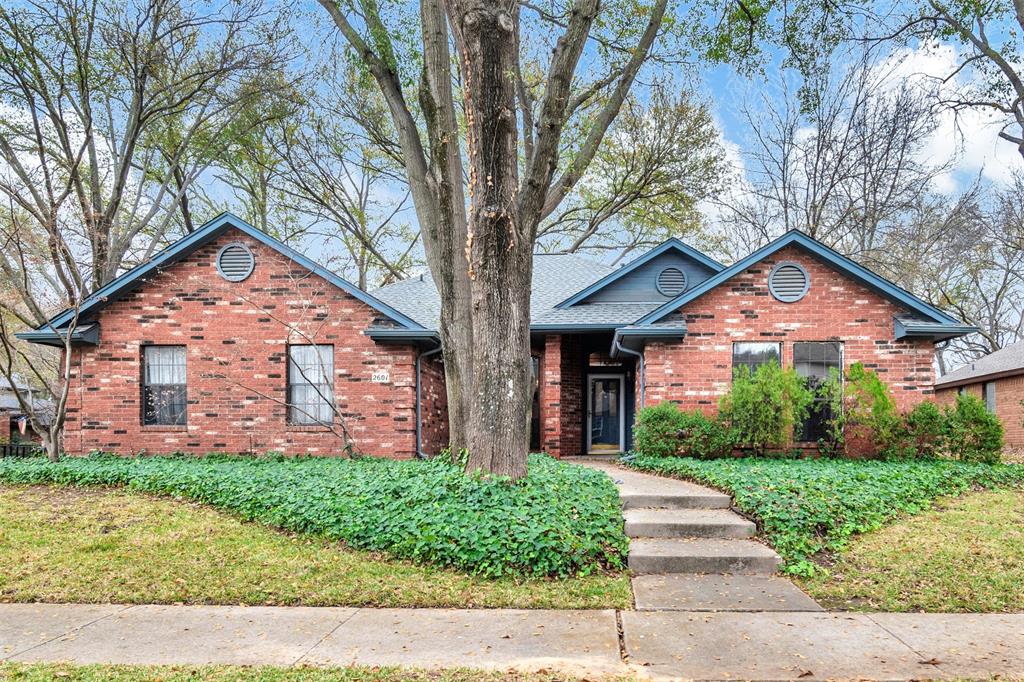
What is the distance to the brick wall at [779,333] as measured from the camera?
11.8 meters

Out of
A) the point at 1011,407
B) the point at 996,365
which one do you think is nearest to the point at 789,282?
the point at 1011,407

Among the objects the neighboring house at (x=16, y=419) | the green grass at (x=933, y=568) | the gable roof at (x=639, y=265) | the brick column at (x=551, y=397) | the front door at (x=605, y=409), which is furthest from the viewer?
the neighboring house at (x=16, y=419)

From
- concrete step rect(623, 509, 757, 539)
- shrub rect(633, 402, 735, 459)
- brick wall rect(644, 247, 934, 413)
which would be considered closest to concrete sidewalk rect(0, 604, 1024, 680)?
concrete step rect(623, 509, 757, 539)

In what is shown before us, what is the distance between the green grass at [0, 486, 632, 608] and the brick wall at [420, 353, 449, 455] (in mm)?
5709

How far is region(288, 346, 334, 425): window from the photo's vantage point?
12.5 meters

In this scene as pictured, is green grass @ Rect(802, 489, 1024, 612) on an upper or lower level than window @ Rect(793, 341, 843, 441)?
lower

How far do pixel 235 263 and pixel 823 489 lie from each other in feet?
36.4

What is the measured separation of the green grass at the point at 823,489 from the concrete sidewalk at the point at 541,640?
4.93 ft

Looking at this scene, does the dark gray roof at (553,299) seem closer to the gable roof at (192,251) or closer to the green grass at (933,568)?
the gable roof at (192,251)

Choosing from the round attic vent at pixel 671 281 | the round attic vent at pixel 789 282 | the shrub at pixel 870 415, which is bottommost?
the shrub at pixel 870 415

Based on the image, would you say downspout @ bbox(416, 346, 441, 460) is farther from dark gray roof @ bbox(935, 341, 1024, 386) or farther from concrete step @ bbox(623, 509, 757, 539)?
dark gray roof @ bbox(935, 341, 1024, 386)

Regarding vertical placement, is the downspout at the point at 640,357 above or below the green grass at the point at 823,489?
above

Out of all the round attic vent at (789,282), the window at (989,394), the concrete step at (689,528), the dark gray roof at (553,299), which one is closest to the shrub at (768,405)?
the round attic vent at (789,282)

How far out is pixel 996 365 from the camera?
21750 mm
